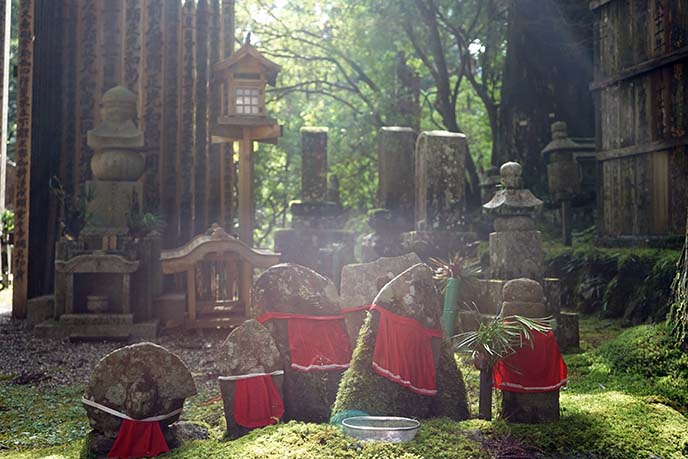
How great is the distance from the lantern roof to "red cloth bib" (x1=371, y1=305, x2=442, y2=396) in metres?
6.86

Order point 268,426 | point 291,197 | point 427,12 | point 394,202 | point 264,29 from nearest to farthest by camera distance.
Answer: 1. point 268,426
2. point 394,202
3. point 427,12
4. point 264,29
5. point 291,197

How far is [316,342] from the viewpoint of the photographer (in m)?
4.54

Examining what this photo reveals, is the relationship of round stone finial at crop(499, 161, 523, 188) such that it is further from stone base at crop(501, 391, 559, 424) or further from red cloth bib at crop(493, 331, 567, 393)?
stone base at crop(501, 391, 559, 424)

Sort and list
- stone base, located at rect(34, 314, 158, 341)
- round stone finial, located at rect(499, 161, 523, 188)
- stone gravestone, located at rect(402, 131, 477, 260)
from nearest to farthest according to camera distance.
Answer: round stone finial, located at rect(499, 161, 523, 188) < stone base, located at rect(34, 314, 158, 341) < stone gravestone, located at rect(402, 131, 477, 260)

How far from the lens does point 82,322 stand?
350 inches

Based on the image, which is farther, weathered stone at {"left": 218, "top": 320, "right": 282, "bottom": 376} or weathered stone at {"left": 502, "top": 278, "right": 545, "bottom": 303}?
weathered stone at {"left": 502, "top": 278, "right": 545, "bottom": 303}

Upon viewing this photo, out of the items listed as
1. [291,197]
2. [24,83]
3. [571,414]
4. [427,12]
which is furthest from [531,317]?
[291,197]

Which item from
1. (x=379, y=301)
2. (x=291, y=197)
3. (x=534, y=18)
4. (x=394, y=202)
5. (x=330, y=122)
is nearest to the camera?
(x=379, y=301)

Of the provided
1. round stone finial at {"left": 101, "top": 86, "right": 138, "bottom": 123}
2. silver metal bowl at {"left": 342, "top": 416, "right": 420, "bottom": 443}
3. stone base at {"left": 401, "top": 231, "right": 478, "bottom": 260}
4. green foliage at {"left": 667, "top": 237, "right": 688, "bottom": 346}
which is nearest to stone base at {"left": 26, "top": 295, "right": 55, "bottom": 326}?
round stone finial at {"left": 101, "top": 86, "right": 138, "bottom": 123}

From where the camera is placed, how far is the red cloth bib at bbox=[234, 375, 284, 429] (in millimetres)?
4098

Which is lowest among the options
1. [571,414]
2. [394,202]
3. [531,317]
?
[571,414]

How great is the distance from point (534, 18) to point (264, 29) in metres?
9.61

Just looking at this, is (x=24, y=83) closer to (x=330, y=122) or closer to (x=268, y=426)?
(x=268, y=426)

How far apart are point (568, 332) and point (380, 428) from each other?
4.72 metres
